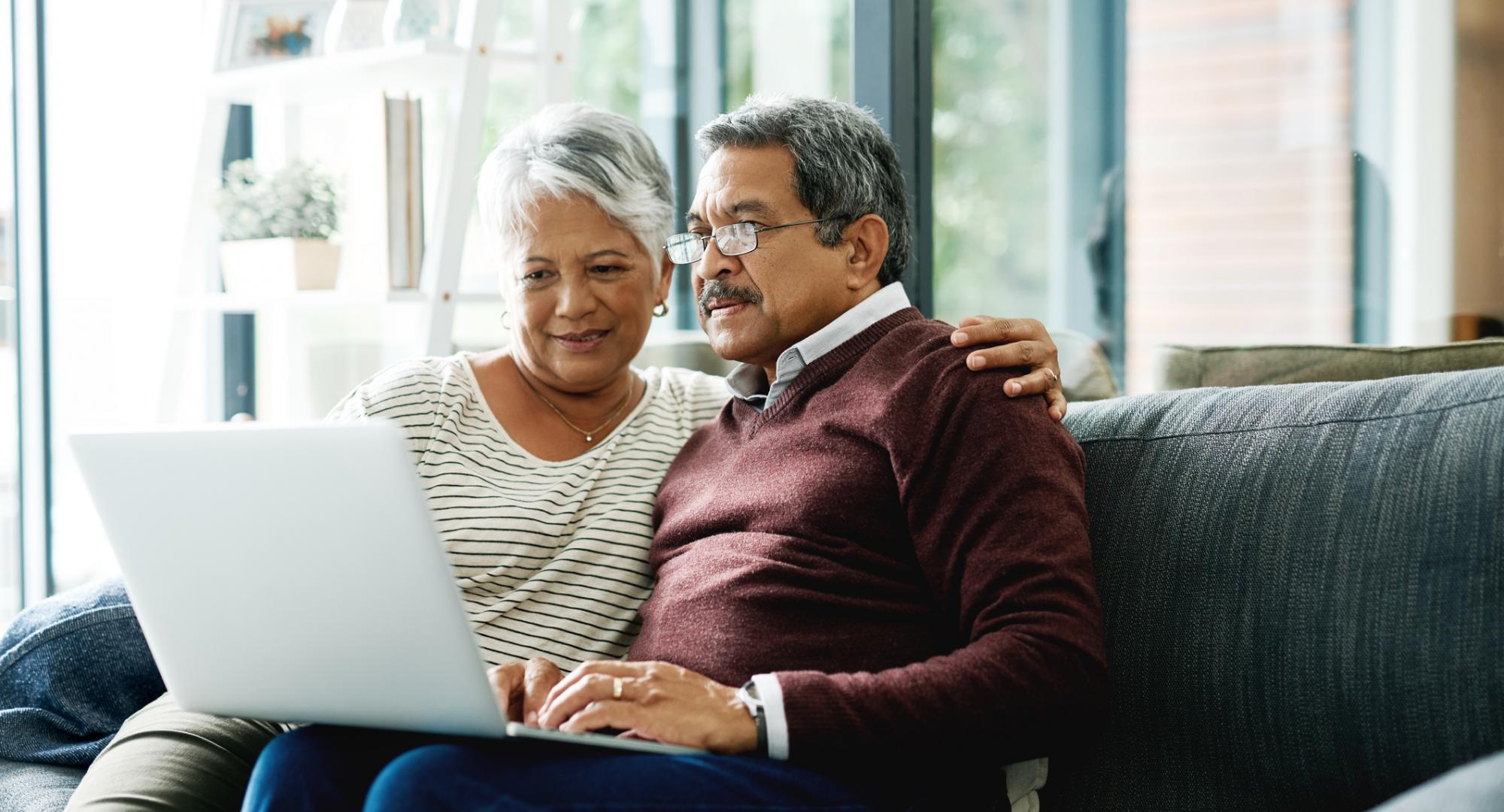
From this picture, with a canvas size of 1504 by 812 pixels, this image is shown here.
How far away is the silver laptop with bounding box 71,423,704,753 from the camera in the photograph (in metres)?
1.04

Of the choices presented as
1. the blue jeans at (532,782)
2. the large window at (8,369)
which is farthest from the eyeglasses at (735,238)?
the large window at (8,369)

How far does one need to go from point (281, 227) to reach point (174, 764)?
1427 mm

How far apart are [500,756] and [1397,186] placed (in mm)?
2884

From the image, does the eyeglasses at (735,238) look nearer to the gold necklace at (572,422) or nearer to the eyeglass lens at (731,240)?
the eyeglass lens at (731,240)

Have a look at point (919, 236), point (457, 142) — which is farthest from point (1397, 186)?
point (457, 142)

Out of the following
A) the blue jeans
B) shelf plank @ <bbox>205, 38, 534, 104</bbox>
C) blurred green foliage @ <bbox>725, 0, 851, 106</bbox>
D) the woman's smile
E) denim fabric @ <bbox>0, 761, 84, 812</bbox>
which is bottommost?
denim fabric @ <bbox>0, 761, 84, 812</bbox>

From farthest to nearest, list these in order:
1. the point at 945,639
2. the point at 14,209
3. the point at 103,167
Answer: the point at 103,167 → the point at 14,209 → the point at 945,639

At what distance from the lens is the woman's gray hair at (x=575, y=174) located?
1.70 meters

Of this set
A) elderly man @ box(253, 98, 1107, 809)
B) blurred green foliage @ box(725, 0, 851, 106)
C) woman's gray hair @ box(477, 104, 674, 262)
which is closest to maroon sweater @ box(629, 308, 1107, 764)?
elderly man @ box(253, 98, 1107, 809)

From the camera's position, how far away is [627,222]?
1729mm

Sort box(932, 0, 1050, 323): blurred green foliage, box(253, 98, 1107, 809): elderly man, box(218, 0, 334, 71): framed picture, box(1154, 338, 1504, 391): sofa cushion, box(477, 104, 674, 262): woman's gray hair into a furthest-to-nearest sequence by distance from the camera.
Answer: box(932, 0, 1050, 323): blurred green foliage < box(218, 0, 334, 71): framed picture < box(477, 104, 674, 262): woman's gray hair < box(1154, 338, 1504, 391): sofa cushion < box(253, 98, 1107, 809): elderly man

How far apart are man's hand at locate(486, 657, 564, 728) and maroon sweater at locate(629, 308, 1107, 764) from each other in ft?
0.41

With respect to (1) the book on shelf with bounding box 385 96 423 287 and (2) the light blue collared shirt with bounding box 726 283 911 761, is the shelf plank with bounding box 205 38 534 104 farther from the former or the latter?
(2) the light blue collared shirt with bounding box 726 283 911 761

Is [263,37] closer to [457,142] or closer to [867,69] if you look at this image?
[457,142]
